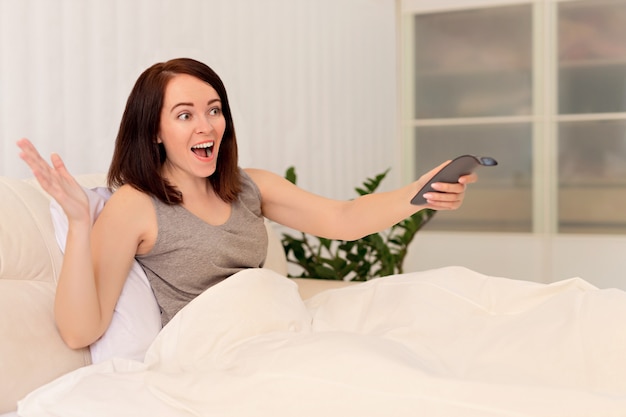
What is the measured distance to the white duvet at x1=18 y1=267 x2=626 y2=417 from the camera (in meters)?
1.19

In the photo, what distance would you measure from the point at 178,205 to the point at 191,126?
7.2 inches

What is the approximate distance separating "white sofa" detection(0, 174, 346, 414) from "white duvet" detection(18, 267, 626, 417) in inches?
3.8

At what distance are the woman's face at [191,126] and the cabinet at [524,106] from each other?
9.83 feet

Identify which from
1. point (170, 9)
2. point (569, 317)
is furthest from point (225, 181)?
point (170, 9)

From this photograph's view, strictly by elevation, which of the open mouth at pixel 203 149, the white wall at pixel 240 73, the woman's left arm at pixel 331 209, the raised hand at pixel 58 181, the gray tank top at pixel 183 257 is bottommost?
the gray tank top at pixel 183 257

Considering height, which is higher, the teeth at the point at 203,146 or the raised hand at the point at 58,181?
the teeth at the point at 203,146

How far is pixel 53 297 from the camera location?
165cm

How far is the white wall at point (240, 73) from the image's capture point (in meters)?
2.21

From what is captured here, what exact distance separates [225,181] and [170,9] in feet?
3.66

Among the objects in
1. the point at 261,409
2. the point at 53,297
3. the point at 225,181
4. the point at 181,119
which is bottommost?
the point at 261,409

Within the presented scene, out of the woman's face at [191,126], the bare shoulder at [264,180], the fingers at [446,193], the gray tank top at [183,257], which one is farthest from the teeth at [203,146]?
the fingers at [446,193]

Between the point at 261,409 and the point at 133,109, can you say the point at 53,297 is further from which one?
the point at 261,409

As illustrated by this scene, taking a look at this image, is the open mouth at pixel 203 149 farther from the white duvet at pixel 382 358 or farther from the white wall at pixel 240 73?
the white wall at pixel 240 73

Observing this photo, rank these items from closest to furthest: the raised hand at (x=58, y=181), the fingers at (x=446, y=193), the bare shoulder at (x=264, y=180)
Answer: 1. the raised hand at (x=58, y=181)
2. the fingers at (x=446, y=193)
3. the bare shoulder at (x=264, y=180)
